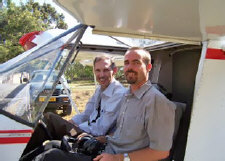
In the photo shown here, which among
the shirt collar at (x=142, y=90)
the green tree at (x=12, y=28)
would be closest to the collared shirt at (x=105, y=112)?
the shirt collar at (x=142, y=90)

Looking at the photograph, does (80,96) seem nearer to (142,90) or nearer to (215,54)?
(142,90)

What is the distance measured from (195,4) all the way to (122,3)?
1.43 ft

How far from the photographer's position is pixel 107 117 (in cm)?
246

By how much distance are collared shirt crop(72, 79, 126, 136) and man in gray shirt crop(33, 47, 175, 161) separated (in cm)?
38

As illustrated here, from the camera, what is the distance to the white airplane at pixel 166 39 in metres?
1.38

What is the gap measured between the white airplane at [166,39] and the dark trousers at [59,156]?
0.24m

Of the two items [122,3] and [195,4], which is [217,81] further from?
[122,3]

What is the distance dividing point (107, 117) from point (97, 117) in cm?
26

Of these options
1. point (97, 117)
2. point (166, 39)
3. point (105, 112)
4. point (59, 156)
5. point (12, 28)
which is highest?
point (12, 28)

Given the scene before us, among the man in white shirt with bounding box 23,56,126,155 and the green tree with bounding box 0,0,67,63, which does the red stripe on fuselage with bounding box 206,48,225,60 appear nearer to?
the man in white shirt with bounding box 23,56,126,155

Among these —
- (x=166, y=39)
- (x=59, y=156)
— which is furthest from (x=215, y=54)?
(x=59, y=156)

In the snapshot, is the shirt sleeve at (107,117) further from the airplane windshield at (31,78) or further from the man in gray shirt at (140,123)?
the airplane windshield at (31,78)

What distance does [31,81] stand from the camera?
175 centimetres

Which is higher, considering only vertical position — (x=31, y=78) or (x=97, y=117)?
(x=31, y=78)
